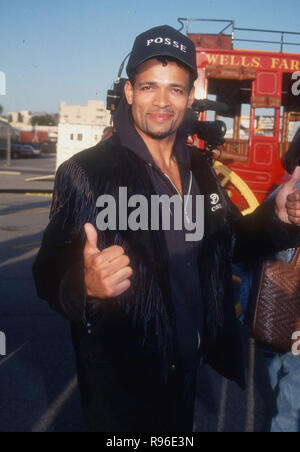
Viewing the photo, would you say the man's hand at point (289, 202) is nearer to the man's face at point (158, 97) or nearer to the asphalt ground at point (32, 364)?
the man's face at point (158, 97)

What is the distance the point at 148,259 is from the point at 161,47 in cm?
76

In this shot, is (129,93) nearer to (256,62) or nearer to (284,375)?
(284,375)

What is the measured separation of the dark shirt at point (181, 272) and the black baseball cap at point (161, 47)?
23 cm

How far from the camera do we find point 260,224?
6.13 ft

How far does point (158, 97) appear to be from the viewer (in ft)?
5.83

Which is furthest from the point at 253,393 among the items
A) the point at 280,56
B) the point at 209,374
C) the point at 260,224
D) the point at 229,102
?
the point at 229,102

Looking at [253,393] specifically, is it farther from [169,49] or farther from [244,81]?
[244,81]

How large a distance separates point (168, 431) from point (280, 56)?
19.2ft

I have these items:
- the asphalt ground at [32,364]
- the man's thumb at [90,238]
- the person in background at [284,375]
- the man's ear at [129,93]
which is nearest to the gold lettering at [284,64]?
the asphalt ground at [32,364]

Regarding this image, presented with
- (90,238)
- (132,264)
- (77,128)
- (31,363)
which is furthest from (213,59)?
(77,128)

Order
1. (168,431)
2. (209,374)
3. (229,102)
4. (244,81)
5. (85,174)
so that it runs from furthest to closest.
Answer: (229,102)
(244,81)
(209,374)
(168,431)
(85,174)

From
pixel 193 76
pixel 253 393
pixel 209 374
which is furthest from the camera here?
pixel 209 374

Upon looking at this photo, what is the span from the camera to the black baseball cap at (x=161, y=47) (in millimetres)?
1707

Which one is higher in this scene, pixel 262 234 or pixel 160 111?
pixel 160 111
